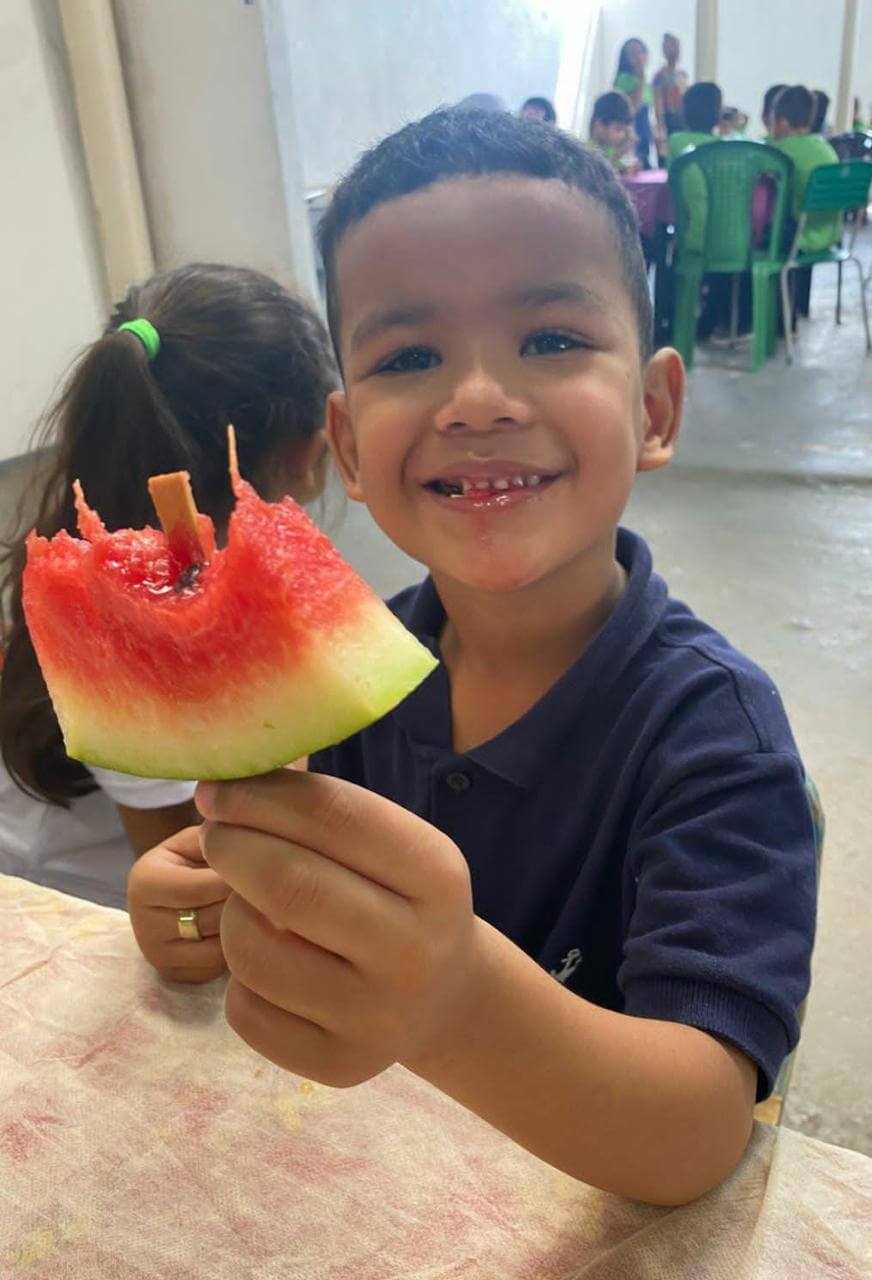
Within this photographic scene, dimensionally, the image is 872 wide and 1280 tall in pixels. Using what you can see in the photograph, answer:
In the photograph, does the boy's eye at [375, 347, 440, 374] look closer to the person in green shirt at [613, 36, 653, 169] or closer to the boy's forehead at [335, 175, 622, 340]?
the boy's forehead at [335, 175, 622, 340]

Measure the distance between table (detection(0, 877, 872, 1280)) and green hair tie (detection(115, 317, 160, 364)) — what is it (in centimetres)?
74

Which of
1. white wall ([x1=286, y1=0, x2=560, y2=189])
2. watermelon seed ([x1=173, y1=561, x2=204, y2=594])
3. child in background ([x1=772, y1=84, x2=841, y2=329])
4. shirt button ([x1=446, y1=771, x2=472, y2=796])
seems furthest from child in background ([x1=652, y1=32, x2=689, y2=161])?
watermelon seed ([x1=173, y1=561, x2=204, y2=594])

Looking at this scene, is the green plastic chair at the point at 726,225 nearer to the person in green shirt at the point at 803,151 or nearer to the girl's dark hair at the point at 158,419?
the person in green shirt at the point at 803,151

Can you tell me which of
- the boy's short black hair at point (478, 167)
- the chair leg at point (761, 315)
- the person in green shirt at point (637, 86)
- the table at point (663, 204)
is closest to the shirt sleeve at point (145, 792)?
the boy's short black hair at point (478, 167)

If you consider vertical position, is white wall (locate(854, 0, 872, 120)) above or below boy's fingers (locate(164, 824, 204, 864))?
above

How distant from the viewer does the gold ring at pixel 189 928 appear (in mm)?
769

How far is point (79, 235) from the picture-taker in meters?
3.52

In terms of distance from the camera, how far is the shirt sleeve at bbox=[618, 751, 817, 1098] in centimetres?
63

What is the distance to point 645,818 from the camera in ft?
2.54

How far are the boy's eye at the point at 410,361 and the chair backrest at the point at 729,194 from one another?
4510 millimetres

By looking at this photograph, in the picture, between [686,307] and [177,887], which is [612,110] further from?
[177,887]

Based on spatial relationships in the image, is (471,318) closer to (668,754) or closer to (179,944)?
(668,754)

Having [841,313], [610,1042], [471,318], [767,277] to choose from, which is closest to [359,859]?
[610,1042]

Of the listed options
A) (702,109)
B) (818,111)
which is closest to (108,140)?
(702,109)
